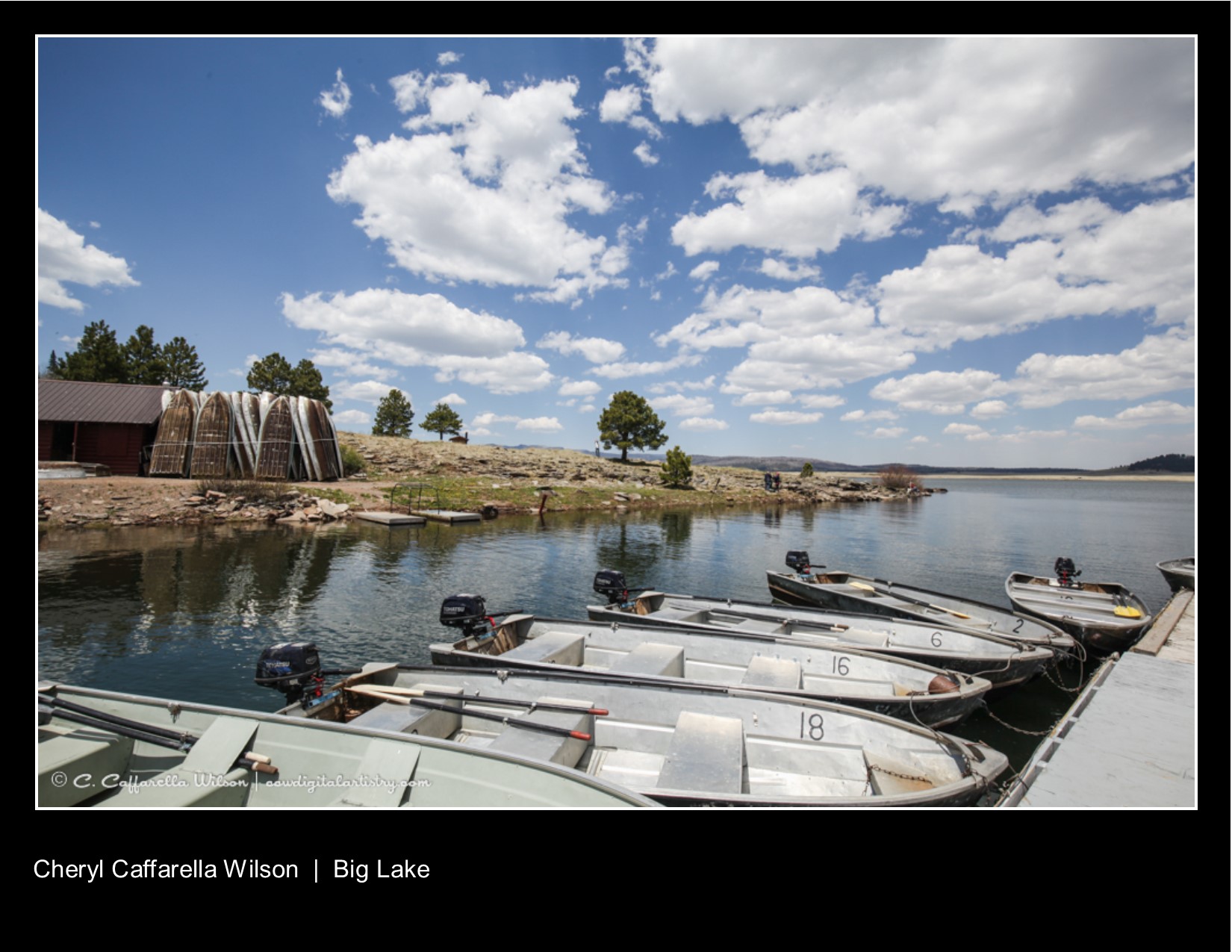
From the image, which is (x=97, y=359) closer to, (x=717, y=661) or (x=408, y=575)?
(x=408, y=575)

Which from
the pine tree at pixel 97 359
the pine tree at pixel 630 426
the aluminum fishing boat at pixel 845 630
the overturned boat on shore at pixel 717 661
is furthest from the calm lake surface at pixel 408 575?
the pine tree at pixel 97 359

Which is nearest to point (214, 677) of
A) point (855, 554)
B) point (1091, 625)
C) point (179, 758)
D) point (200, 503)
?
point (179, 758)

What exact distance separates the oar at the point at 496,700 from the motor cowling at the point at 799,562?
15717 millimetres

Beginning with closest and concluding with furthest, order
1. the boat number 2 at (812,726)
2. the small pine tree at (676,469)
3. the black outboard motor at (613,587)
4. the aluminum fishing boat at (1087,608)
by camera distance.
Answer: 1. the boat number 2 at (812,726)
2. the aluminum fishing boat at (1087,608)
3. the black outboard motor at (613,587)
4. the small pine tree at (676,469)

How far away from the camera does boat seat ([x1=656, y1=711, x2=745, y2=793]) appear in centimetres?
703

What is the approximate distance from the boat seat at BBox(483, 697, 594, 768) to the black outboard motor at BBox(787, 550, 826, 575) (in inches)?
615

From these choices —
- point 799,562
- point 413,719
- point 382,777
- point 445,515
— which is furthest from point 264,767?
point 445,515

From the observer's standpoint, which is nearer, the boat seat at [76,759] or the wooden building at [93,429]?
the boat seat at [76,759]

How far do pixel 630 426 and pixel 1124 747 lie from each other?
8806 cm

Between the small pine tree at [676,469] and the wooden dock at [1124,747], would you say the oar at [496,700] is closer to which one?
the wooden dock at [1124,747]

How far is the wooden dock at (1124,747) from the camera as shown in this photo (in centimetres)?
680

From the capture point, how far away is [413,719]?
28.2 feet
